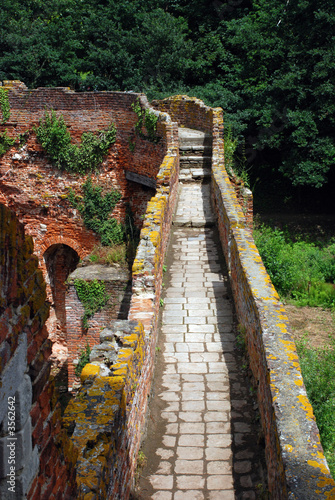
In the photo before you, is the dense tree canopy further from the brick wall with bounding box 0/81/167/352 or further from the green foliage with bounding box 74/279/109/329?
the green foliage with bounding box 74/279/109/329

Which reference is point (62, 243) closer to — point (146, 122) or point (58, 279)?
point (58, 279)

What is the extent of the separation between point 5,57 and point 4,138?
7.11 meters

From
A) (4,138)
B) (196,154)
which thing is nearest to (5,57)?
(4,138)

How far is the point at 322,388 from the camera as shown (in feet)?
24.5

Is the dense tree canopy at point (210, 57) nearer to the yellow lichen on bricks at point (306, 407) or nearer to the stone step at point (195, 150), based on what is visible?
the stone step at point (195, 150)

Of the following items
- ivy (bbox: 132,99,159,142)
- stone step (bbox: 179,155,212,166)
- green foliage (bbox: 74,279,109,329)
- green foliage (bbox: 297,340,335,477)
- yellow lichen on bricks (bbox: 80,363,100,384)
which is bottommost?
green foliage (bbox: 297,340,335,477)

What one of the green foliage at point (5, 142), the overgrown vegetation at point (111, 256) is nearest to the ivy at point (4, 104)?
the green foliage at point (5, 142)

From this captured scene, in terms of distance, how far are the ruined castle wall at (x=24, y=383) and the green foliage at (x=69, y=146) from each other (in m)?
13.3

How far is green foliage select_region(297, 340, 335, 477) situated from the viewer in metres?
6.76

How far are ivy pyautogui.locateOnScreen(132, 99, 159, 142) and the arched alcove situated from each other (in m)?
5.16

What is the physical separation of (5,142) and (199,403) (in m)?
12.9

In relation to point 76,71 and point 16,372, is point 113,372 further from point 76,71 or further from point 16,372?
point 76,71

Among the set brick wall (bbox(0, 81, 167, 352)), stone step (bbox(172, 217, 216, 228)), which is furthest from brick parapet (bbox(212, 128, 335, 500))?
brick wall (bbox(0, 81, 167, 352))

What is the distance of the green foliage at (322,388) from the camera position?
6758 millimetres
